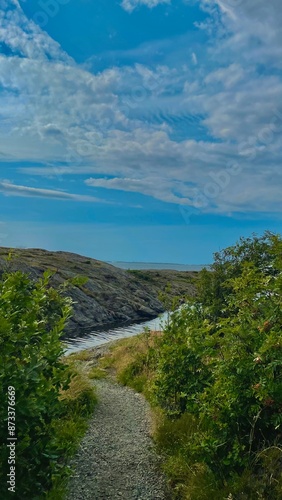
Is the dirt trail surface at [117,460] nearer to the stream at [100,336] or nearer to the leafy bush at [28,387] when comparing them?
the leafy bush at [28,387]

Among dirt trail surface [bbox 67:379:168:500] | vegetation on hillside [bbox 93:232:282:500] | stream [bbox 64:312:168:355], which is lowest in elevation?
stream [bbox 64:312:168:355]

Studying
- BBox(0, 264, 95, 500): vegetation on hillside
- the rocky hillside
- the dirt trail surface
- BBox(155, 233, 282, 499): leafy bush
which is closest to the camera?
BBox(0, 264, 95, 500): vegetation on hillside

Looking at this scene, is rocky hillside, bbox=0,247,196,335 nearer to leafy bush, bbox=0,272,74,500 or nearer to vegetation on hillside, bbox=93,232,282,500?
vegetation on hillside, bbox=93,232,282,500

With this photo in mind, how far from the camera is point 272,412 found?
6.46 metres

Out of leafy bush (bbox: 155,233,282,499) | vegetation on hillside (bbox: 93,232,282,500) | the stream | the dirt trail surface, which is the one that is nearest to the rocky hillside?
the stream

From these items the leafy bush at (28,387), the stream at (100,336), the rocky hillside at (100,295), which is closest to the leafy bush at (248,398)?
the leafy bush at (28,387)

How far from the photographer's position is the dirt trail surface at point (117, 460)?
7.28 meters

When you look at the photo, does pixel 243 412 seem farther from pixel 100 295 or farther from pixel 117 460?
pixel 100 295

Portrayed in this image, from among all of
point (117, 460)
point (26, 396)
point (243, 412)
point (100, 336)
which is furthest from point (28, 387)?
point (100, 336)

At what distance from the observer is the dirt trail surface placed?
7281 millimetres

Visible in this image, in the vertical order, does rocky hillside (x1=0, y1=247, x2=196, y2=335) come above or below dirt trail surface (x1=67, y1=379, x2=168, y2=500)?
above

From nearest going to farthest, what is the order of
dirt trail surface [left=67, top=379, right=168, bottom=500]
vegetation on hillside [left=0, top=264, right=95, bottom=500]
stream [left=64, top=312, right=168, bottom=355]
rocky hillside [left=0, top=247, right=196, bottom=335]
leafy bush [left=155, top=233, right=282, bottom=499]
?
vegetation on hillside [left=0, top=264, right=95, bottom=500] < leafy bush [left=155, top=233, right=282, bottom=499] < dirt trail surface [left=67, top=379, right=168, bottom=500] < stream [left=64, top=312, right=168, bottom=355] < rocky hillside [left=0, top=247, right=196, bottom=335]

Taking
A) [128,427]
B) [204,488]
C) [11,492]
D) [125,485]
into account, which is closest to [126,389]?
[128,427]

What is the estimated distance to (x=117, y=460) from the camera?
848 centimetres
